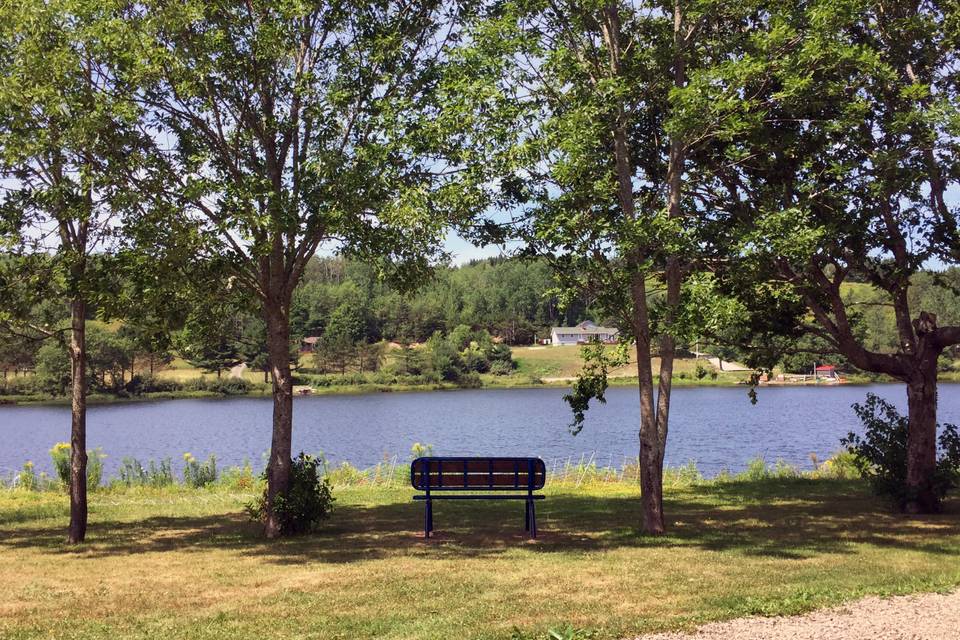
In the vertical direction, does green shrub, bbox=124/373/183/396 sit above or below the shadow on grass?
below

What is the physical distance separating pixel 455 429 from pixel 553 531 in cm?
3798

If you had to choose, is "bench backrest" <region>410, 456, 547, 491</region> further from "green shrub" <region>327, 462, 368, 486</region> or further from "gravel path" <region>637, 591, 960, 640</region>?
"green shrub" <region>327, 462, 368, 486</region>

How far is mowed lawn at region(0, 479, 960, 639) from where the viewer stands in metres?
7.48

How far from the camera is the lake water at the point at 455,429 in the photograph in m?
36.1

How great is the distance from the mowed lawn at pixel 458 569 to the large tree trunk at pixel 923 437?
0.50 metres

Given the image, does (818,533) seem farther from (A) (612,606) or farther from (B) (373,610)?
(B) (373,610)

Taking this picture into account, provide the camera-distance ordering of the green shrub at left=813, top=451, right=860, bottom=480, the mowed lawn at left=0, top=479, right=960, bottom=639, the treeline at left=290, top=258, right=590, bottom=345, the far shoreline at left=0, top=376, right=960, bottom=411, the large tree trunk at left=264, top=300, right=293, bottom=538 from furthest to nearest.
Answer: the treeline at left=290, top=258, right=590, bottom=345 < the far shoreline at left=0, top=376, right=960, bottom=411 < the green shrub at left=813, top=451, right=860, bottom=480 < the large tree trunk at left=264, top=300, right=293, bottom=538 < the mowed lawn at left=0, top=479, right=960, bottom=639

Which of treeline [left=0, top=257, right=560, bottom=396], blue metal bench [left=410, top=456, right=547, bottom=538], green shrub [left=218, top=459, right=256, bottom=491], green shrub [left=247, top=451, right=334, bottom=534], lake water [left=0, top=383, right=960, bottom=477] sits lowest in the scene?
lake water [left=0, top=383, right=960, bottom=477]

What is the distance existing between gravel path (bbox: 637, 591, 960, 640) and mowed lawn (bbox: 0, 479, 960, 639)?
26cm

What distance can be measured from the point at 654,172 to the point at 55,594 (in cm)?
1075

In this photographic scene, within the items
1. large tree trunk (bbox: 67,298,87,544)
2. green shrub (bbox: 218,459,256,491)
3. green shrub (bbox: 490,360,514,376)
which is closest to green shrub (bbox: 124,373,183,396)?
green shrub (bbox: 490,360,514,376)

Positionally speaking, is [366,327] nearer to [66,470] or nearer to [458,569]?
[66,470]

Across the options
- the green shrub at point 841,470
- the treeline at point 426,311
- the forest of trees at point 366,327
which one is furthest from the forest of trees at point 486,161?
the treeline at point 426,311

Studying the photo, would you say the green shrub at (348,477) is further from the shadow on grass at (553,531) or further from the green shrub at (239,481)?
the shadow on grass at (553,531)
